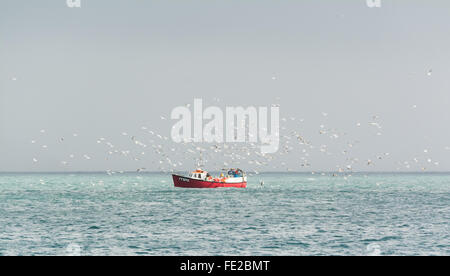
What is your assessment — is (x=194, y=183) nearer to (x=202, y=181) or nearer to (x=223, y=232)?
(x=202, y=181)

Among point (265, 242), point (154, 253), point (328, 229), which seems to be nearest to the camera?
point (154, 253)

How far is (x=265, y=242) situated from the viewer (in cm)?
3512

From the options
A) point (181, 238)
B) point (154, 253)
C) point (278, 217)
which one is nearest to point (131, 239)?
point (181, 238)

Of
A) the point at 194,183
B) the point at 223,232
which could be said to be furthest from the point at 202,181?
the point at 223,232

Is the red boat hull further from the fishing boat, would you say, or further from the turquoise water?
the turquoise water

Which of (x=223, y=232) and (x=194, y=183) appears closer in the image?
(x=223, y=232)

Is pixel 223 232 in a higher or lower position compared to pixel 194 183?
higher

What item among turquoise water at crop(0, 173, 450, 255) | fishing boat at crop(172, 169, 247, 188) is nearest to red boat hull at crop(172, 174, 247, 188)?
fishing boat at crop(172, 169, 247, 188)

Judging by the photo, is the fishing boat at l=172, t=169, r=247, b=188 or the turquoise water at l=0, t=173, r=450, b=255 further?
the fishing boat at l=172, t=169, r=247, b=188

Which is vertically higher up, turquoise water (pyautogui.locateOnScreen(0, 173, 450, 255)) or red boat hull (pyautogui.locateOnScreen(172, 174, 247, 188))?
turquoise water (pyautogui.locateOnScreen(0, 173, 450, 255))

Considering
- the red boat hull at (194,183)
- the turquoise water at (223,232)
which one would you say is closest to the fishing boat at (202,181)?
the red boat hull at (194,183)

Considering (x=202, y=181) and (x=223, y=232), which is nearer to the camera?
(x=223, y=232)

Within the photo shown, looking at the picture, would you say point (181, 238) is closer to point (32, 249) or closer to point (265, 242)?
point (265, 242)
